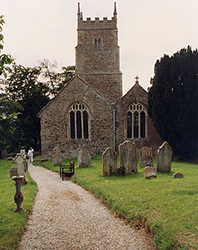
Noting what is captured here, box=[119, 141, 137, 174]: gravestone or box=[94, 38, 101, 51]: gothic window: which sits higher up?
box=[94, 38, 101, 51]: gothic window

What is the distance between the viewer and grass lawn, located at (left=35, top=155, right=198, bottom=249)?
535 cm

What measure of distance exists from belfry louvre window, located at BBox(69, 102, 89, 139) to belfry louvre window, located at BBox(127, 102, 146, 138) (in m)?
3.62

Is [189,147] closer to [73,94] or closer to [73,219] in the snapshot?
[73,94]

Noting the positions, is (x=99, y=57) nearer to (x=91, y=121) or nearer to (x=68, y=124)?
(x=91, y=121)

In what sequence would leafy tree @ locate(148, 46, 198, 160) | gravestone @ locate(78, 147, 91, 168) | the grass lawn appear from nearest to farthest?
the grass lawn, gravestone @ locate(78, 147, 91, 168), leafy tree @ locate(148, 46, 198, 160)

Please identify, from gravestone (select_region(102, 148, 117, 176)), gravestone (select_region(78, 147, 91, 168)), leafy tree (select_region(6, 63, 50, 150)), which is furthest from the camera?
leafy tree (select_region(6, 63, 50, 150))

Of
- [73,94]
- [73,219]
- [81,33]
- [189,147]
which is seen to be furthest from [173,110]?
[81,33]

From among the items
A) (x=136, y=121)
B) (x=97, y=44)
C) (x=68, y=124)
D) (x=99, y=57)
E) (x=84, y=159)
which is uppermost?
(x=97, y=44)

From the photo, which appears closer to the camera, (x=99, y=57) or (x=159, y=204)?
(x=159, y=204)

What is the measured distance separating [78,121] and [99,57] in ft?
31.5

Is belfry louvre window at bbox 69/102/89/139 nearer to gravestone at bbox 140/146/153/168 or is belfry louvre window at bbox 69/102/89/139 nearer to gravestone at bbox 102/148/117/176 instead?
gravestone at bbox 140/146/153/168

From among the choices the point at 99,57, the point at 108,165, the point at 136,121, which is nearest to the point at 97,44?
the point at 99,57

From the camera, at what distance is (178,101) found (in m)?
18.1

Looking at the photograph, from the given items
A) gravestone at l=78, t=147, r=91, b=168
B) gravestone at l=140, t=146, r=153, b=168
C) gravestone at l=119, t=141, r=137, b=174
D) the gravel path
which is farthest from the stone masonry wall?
the gravel path
